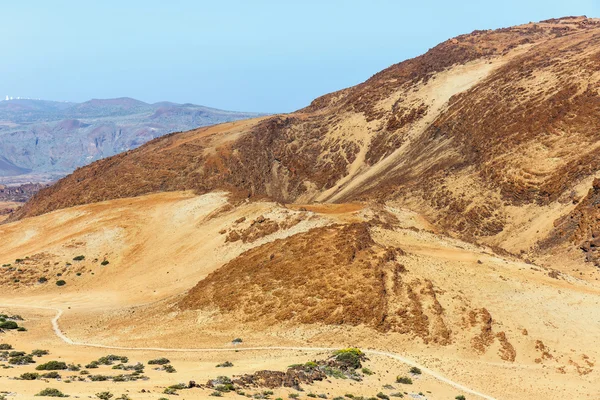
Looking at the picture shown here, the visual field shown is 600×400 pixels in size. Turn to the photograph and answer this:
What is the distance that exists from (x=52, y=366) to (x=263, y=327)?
1285 cm

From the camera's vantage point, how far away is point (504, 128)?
7888 centimetres

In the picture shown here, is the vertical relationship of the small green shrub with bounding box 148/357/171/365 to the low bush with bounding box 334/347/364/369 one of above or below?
above

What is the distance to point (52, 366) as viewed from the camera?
2809 centimetres

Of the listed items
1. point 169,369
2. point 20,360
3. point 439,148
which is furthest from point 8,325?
point 439,148

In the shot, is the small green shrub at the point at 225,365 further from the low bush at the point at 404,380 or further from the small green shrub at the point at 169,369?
the low bush at the point at 404,380

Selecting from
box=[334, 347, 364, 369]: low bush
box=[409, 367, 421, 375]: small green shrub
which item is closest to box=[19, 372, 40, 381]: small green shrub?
box=[334, 347, 364, 369]: low bush

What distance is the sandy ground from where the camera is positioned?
30.0 m

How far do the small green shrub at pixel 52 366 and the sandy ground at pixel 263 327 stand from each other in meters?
1.10

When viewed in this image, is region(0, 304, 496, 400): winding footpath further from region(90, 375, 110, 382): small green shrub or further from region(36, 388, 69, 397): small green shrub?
region(36, 388, 69, 397): small green shrub

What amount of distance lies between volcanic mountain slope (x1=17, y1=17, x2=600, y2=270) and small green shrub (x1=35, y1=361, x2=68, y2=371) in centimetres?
3883

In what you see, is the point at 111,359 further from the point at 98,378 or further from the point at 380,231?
the point at 380,231

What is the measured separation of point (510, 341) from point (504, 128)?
164 feet

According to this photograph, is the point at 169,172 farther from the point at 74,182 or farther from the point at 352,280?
the point at 352,280

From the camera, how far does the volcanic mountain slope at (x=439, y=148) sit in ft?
224
